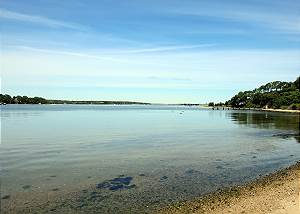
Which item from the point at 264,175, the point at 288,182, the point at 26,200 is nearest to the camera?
the point at 26,200

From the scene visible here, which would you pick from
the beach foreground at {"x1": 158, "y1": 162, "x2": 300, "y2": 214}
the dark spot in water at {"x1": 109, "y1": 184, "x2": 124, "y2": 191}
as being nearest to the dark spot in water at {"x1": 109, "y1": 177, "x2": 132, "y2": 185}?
the dark spot in water at {"x1": 109, "y1": 184, "x2": 124, "y2": 191}

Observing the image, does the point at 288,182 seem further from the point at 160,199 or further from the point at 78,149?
the point at 78,149

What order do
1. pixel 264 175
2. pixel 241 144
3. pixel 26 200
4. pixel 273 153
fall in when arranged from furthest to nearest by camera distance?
pixel 241 144 → pixel 273 153 → pixel 264 175 → pixel 26 200

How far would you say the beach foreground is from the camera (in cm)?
1783

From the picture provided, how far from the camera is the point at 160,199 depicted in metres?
20.5

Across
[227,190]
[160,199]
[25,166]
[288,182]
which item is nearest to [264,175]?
[288,182]

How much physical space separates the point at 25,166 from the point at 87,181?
738 centimetres

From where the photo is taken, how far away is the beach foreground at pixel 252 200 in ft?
58.5

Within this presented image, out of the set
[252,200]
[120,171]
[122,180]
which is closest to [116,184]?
[122,180]

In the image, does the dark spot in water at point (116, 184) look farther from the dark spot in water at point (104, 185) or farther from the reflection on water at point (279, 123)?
the reflection on water at point (279, 123)

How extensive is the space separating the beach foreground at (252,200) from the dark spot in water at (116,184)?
4813 mm

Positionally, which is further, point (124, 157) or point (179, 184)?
point (124, 157)

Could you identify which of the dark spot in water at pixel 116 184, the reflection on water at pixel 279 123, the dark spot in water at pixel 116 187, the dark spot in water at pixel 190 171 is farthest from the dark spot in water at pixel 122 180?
the reflection on water at pixel 279 123

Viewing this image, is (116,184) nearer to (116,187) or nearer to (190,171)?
(116,187)
